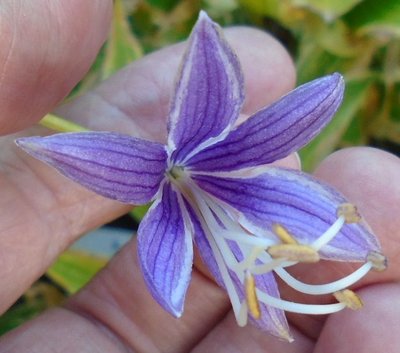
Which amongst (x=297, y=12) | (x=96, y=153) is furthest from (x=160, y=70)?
(x=96, y=153)

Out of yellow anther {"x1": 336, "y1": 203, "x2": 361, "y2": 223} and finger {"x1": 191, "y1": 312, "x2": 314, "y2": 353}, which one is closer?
yellow anther {"x1": 336, "y1": 203, "x2": 361, "y2": 223}

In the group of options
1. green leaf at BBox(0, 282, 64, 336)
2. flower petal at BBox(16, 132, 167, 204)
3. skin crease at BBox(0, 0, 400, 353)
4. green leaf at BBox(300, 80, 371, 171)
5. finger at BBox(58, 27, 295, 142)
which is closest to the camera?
flower petal at BBox(16, 132, 167, 204)

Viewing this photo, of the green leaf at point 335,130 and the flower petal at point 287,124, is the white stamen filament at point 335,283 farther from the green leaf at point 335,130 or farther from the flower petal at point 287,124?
the green leaf at point 335,130

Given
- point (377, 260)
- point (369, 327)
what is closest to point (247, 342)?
→ point (369, 327)

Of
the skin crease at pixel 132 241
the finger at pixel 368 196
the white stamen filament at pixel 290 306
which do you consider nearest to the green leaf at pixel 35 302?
the skin crease at pixel 132 241

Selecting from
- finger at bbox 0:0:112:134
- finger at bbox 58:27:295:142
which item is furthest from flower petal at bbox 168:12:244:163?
finger at bbox 58:27:295:142

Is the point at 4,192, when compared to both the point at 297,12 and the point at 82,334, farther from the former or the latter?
the point at 297,12

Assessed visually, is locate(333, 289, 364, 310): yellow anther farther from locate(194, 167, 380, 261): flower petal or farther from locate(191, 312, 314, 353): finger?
locate(191, 312, 314, 353): finger

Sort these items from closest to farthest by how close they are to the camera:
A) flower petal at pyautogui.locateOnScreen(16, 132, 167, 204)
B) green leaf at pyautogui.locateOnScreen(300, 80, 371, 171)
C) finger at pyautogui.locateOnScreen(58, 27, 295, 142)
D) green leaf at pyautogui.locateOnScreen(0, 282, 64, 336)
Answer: flower petal at pyautogui.locateOnScreen(16, 132, 167, 204)
finger at pyautogui.locateOnScreen(58, 27, 295, 142)
green leaf at pyautogui.locateOnScreen(300, 80, 371, 171)
green leaf at pyautogui.locateOnScreen(0, 282, 64, 336)
